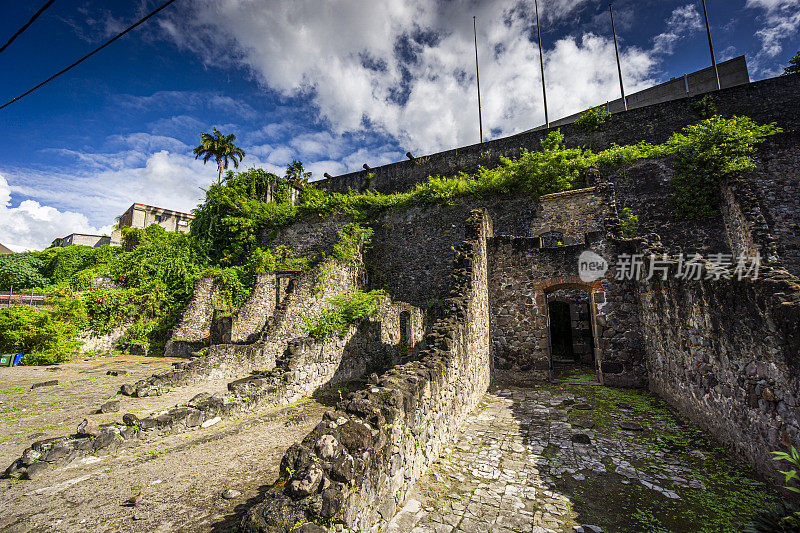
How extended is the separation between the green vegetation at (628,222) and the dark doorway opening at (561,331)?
11.5 feet

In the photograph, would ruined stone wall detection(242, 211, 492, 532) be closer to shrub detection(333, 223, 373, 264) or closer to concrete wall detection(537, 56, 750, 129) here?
shrub detection(333, 223, 373, 264)

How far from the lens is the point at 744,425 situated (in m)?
4.07

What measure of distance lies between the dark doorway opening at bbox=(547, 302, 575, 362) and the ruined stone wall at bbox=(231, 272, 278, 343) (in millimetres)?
12414

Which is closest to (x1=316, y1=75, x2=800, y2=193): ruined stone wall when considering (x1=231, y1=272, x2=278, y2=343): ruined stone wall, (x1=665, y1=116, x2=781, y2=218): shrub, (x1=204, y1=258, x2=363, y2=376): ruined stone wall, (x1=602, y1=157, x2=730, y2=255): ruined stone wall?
(x1=665, y1=116, x2=781, y2=218): shrub

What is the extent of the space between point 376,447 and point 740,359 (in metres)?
4.79

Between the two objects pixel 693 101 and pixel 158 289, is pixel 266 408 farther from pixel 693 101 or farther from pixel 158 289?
pixel 693 101

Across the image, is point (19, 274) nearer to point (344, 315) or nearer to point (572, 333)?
point (344, 315)

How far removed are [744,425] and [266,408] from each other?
8.37m

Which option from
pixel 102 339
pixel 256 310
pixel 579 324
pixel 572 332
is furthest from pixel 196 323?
pixel 579 324

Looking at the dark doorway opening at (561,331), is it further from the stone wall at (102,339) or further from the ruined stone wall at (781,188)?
the stone wall at (102,339)

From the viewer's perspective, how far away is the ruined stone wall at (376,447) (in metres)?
2.50

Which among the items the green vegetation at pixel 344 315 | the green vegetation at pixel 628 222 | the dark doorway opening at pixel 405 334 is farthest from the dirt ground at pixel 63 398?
the green vegetation at pixel 628 222

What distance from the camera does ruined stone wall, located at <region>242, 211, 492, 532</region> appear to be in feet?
8.21

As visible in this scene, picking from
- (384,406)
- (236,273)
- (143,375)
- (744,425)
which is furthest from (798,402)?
(236,273)
